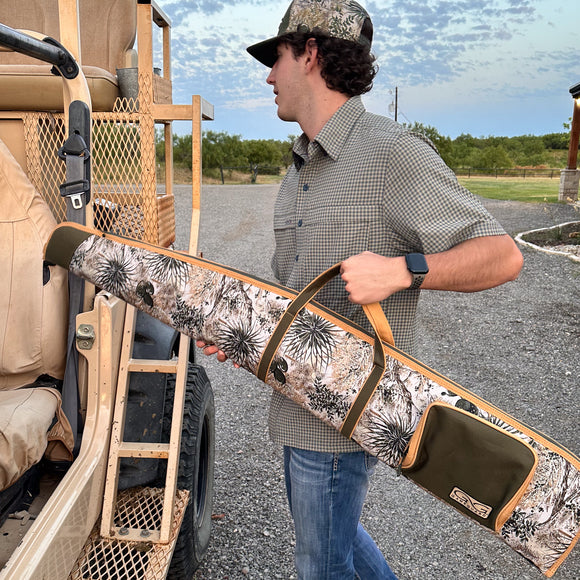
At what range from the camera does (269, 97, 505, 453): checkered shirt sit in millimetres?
1416

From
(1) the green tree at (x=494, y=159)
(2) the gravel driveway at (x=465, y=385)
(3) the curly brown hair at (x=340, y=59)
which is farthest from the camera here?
(1) the green tree at (x=494, y=159)

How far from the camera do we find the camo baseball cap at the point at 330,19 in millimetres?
1607

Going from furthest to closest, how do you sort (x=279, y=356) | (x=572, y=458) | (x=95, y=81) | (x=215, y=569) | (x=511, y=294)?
(x=511, y=294), (x=215, y=569), (x=95, y=81), (x=279, y=356), (x=572, y=458)

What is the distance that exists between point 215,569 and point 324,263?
71.3 inches

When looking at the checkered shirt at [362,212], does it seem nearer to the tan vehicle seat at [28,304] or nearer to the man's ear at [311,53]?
the man's ear at [311,53]

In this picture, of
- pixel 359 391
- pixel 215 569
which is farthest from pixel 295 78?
pixel 215 569

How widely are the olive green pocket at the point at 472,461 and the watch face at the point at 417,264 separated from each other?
33cm

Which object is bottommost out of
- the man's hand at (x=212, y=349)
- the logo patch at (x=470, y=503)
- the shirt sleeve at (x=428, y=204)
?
the logo patch at (x=470, y=503)

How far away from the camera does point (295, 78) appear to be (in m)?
1.67

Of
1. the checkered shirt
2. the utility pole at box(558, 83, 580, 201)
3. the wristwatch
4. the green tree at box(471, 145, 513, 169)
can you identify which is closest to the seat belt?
the checkered shirt

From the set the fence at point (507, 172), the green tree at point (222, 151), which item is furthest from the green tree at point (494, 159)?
the green tree at point (222, 151)

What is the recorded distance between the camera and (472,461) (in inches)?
54.1

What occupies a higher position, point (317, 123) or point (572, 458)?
point (317, 123)

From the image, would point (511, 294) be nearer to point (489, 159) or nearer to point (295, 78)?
point (295, 78)
